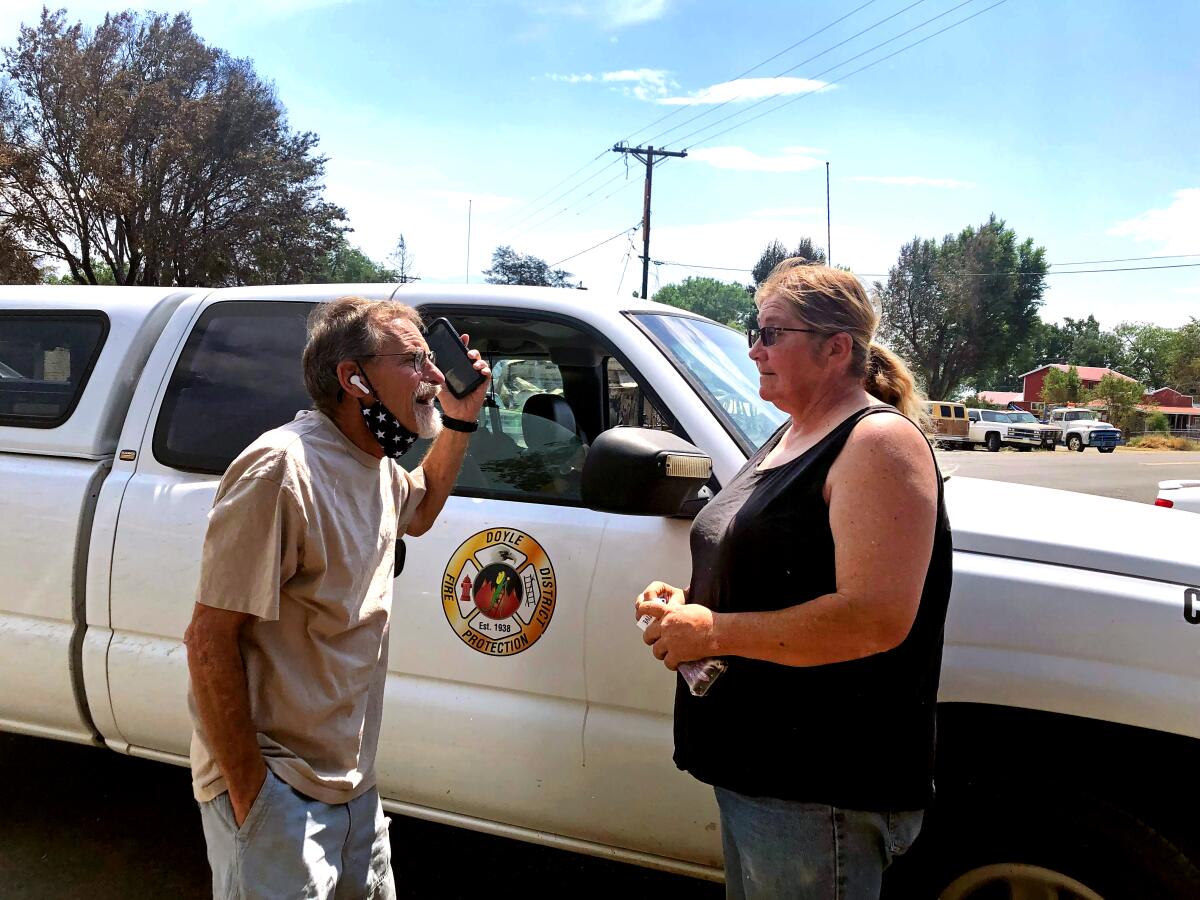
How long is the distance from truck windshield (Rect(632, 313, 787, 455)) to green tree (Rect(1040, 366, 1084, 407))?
5726 cm

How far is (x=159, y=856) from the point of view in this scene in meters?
A: 3.09

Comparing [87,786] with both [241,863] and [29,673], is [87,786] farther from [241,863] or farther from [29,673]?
[241,863]

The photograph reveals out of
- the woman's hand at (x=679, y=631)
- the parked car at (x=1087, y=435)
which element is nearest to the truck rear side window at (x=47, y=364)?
the woman's hand at (x=679, y=631)

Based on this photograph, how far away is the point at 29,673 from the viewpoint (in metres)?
2.80

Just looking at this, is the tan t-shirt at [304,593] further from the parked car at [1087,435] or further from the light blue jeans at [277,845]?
the parked car at [1087,435]

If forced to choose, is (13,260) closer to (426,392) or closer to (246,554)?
(426,392)

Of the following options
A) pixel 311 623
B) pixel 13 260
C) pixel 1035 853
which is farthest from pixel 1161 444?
pixel 311 623

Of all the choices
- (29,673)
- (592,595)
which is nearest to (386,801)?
(592,595)

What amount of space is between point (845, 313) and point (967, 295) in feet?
178

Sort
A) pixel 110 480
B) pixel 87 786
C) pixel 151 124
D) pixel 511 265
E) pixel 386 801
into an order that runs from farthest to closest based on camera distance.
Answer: pixel 511 265 < pixel 151 124 < pixel 87 786 < pixel 110 480 < pixel 386 801

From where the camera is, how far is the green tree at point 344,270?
26375mm

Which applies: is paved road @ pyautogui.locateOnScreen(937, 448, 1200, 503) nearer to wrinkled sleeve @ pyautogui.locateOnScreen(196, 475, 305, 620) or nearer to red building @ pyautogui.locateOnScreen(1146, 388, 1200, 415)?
wrinkled sleeve @ pyautogui.locateOnScreen(196, 475, 305, 620)

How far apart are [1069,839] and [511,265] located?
31579 millimetres

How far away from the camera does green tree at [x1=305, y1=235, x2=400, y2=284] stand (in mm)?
26375
